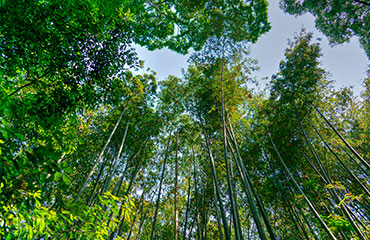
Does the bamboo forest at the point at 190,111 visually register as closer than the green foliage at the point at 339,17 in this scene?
Yes

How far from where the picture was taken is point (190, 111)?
6465mm

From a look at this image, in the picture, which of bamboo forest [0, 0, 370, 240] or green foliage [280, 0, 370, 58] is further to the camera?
green foliage [280, 0, 370, 58]

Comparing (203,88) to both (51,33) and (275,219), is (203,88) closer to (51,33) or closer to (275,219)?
(51,33)

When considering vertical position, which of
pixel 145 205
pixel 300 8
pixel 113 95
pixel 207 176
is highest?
pixel 300 8

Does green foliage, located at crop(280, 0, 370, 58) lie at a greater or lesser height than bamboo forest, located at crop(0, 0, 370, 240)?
greater

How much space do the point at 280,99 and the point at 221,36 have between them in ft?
9.23

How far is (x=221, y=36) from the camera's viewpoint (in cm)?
481

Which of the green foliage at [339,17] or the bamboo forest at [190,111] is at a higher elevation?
the green foliage at [339,17]

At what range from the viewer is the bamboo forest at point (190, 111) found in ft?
5.90

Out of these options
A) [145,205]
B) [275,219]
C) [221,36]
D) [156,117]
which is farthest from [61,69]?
[275,219]

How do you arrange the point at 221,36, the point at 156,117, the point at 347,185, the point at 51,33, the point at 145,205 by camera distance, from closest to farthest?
the point at 51,33
the point at 221,36
the point at 347,185
the point at 156,117
the point at 145,205

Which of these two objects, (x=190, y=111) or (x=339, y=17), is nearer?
(x=339, y=17)

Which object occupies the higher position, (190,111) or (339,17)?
(339,17)

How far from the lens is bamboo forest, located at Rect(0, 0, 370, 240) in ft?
5.90
